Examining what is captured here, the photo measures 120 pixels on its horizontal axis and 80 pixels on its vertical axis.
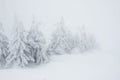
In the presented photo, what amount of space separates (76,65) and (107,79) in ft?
19.6

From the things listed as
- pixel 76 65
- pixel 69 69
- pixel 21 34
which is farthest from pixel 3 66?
pixel 76 65

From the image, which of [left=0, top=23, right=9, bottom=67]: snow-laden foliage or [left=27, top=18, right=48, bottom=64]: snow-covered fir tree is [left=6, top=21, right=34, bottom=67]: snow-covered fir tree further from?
[left=27, top=18, right=48, bottom=64]: snow-covered fir tree

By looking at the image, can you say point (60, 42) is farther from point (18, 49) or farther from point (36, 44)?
point (18, 49)

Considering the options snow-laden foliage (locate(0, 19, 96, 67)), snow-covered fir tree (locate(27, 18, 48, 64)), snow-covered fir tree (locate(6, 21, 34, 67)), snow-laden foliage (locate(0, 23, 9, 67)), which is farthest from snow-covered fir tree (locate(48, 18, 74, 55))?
snow-laden foliage (locate(0, 23, 9, 67))

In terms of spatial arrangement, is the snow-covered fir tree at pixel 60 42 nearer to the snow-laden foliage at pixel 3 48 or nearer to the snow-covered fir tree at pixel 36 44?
the snow-covered fir tree at pixel 36 44

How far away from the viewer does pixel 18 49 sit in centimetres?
1888

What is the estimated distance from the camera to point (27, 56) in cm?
1998

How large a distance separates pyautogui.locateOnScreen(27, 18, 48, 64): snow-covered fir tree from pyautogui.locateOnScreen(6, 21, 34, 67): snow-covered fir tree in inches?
58.9

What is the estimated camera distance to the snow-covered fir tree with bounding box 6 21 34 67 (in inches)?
731

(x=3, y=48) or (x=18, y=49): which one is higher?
(x=18, y=49)

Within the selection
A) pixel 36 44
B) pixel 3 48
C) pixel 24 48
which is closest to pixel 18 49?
pixel 24 48

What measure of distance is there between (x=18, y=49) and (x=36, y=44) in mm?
2894

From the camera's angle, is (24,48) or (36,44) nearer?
(24,48)

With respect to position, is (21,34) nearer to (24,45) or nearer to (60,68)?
(24,45)
